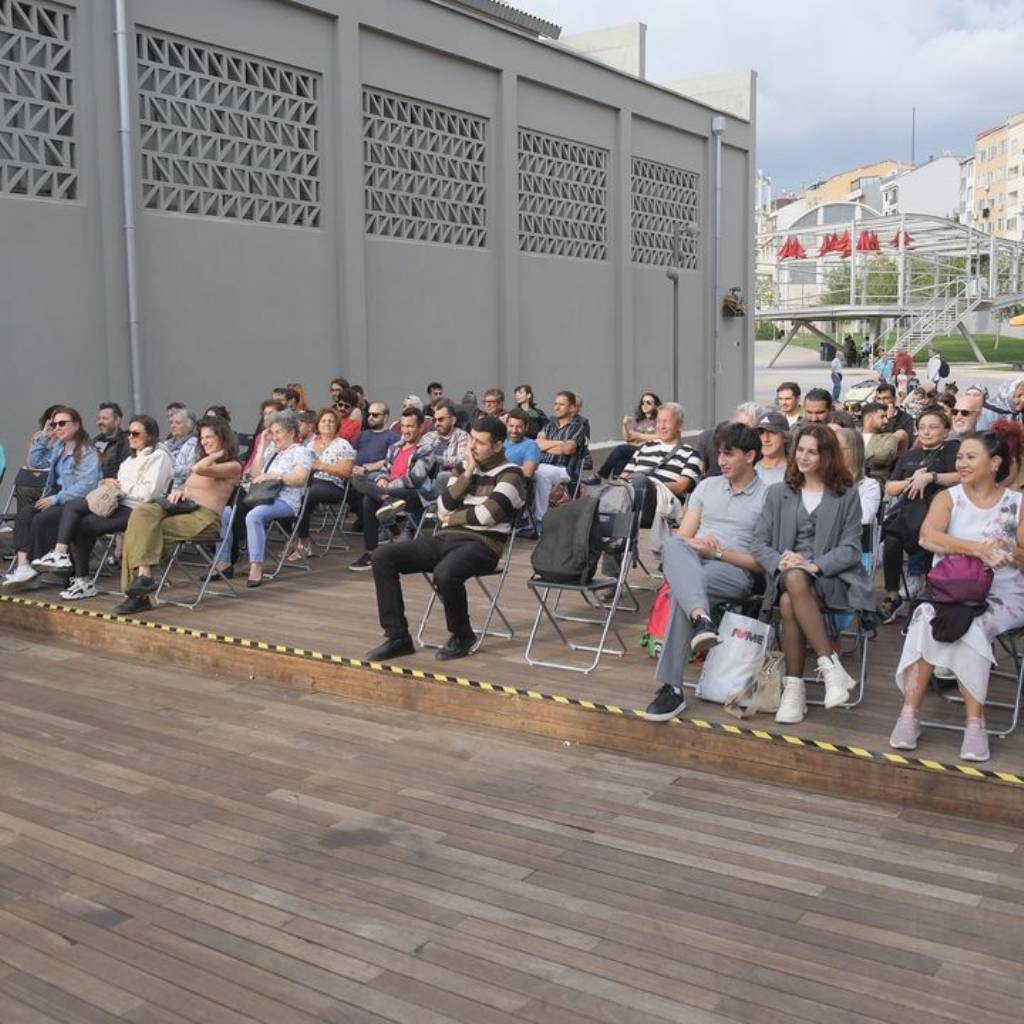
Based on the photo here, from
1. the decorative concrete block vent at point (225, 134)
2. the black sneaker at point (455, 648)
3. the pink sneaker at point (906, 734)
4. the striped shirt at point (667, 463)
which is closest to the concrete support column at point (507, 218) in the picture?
the decorative concrete block vent at point (225, 134)

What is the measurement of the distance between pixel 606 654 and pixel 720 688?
120 centimetres

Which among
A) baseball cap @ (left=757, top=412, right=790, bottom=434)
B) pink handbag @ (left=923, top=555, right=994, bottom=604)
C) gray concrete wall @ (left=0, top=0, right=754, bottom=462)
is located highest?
gray concrete wall @ (left=0, top=0, right=754, bottom=462)

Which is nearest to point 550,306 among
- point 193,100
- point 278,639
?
point 193,100

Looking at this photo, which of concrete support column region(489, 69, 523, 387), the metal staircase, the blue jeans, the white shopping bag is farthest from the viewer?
the metal staircase

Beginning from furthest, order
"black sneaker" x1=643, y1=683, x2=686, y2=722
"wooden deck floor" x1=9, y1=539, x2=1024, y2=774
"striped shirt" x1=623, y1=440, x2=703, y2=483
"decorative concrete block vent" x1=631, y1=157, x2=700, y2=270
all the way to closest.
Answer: "decorative concrete block vent" x1=631, y1=157, x2=700, y2=270, "striped shirt" x1=623, y1=440, x2=703, y2=483, "black sneaker" x1=643, y1=683, x2=686, y2=722, "wooden deck floor" x1=9, y1=539, x2=1024, y2=774

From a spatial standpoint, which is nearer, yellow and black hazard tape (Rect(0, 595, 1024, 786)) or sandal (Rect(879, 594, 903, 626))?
yellow and black hazard tape (Rect(0, 595, 1024, 786))

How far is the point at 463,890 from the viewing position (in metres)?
3.89

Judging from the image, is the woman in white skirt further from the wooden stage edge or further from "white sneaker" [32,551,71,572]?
"white sneaker" [32,551,71,572]

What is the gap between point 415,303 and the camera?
15188 mm

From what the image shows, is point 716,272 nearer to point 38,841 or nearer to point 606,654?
point 606,654

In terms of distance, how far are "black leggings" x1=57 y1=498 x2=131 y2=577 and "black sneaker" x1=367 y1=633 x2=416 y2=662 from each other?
2.79 meters

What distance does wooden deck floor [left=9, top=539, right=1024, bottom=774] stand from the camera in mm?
5004

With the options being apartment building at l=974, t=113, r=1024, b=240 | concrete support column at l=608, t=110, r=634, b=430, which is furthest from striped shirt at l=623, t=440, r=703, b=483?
apartment building at l=974, t=113, r=1024, b=240

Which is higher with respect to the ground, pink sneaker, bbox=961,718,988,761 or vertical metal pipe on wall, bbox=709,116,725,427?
vertical metal pipe on wall, bbox=709,116,725,427
